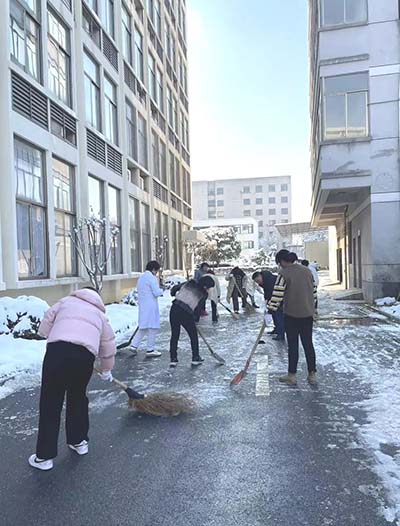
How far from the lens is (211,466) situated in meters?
3.80

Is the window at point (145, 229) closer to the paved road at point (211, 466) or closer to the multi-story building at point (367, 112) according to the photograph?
the multi-story building at point (367, 112)

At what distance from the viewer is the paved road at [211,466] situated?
3082 millimetres

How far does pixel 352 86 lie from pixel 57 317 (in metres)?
15.4

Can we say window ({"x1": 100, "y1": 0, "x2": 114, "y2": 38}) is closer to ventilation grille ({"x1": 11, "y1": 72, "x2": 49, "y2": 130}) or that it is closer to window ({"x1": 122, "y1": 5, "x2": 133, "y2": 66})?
window ({"x1": 122, "y1": 5, "x2": 133, "y2": 66})

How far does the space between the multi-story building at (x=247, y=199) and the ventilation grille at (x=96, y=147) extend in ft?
370

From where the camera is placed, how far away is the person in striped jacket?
6.34 meters

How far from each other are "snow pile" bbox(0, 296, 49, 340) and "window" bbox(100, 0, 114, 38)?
504 inches

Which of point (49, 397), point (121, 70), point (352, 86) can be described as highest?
point (121, 70)

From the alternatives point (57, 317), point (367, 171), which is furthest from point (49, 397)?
point (367, 171)

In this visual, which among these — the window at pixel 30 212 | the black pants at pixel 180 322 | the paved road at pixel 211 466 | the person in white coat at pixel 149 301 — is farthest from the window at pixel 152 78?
the paved road at pixel 211 466

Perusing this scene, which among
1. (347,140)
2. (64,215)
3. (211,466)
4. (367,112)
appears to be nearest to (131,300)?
(64,215)

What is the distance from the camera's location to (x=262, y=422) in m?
4.86

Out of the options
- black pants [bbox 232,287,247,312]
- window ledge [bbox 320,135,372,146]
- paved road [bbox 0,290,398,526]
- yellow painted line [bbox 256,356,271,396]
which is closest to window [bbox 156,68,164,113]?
window ledge [bbox 320,135,372,146]

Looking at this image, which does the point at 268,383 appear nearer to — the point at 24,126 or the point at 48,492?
the point at 48,492
